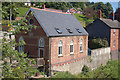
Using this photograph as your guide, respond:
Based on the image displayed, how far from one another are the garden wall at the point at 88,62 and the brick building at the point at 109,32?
172 centimetres

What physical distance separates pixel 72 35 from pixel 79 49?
2.64m

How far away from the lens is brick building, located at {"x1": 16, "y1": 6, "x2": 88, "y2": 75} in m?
15.5

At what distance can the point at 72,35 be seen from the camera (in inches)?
696

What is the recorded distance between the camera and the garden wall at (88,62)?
658 inches

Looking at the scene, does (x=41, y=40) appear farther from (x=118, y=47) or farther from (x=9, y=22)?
(x=118, y=47)

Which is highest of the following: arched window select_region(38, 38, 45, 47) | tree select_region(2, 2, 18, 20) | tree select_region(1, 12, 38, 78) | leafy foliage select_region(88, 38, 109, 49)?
tree select_region(2, 2, 18, 20)

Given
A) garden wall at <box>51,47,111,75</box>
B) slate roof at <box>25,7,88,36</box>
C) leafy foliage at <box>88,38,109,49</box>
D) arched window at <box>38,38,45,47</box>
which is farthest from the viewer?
leafy foliage at <box>88,38,109,49</box>

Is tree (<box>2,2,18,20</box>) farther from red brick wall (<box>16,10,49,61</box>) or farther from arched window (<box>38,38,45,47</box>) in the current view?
arched window (<box>38,38,45,47</box>)

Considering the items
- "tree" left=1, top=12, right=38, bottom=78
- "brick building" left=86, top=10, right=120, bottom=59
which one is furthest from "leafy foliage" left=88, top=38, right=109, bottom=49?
"tree" left=1, top=12, right=38, bottom=78

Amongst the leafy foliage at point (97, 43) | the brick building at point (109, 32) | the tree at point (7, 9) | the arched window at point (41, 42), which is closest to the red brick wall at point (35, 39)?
the arched window at point (41, 42)

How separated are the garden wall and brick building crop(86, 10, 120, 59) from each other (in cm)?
172

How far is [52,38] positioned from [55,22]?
7.38ft

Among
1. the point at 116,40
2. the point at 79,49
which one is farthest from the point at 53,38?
the point at 116,40

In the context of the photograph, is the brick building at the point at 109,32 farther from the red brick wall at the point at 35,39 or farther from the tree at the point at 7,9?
the tree at the point at 7,9
